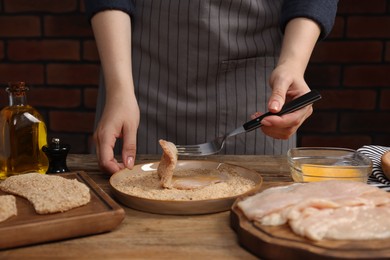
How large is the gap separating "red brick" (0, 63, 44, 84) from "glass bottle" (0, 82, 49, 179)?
4.12 ft

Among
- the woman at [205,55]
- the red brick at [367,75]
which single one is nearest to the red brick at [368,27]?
the red brick at [367,75]

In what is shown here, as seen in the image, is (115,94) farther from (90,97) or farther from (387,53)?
(387,53)

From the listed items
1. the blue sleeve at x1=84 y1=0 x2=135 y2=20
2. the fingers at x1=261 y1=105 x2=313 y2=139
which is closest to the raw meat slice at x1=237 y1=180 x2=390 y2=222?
the fingers at x1=261 y1=105 x2=313 y2=139

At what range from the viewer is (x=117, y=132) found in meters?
1.07

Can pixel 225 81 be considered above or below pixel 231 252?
above

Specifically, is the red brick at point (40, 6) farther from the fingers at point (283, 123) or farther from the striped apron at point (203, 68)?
the fingers at point (283, 123)

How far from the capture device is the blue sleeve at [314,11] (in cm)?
127

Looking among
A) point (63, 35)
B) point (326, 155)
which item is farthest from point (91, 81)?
point (326, 155)

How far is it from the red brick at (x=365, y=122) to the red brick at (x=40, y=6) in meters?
1.26

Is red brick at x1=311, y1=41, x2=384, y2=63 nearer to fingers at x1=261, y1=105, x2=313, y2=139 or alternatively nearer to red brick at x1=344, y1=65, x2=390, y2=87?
red brick at x1=344, y1=65, x2=390, y2=87

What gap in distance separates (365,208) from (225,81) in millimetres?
711

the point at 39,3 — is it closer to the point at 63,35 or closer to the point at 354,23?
the point at 63,35

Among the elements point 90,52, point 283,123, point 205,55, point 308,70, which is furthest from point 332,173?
point 90,52

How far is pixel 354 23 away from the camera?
2113 mm
